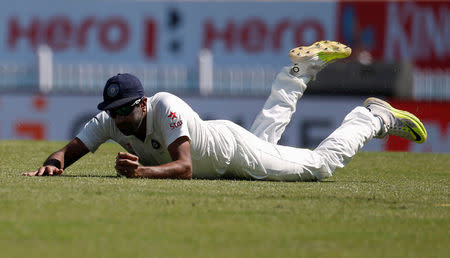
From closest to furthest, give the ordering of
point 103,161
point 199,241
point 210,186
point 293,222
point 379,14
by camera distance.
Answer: point 199,241, point 293,222, point 210,186, point 103,161, point 379,14

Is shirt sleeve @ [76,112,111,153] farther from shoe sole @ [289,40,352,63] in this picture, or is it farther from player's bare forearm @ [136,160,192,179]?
shoe sole @ [289,40,352,63]

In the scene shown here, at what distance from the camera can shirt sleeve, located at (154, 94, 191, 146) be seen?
19.6 ft

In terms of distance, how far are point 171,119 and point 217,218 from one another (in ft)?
4.89

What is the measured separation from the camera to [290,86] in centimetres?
756

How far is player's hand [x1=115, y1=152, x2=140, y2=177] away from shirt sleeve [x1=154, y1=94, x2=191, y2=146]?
0.27m

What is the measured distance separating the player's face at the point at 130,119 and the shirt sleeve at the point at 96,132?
374 mm

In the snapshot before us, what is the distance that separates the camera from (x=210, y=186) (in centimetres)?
594

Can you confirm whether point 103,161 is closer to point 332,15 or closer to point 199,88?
point 199,88

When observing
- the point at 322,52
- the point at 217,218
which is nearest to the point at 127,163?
the point at 217,218

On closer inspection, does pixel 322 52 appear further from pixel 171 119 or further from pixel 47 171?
pixel 47 171

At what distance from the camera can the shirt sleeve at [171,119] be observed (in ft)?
19.6

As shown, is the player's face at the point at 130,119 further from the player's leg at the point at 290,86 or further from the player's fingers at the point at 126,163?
the player's leg at the point at 290,86

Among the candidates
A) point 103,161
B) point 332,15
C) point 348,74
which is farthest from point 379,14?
point 103,161

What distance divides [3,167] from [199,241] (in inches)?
144
